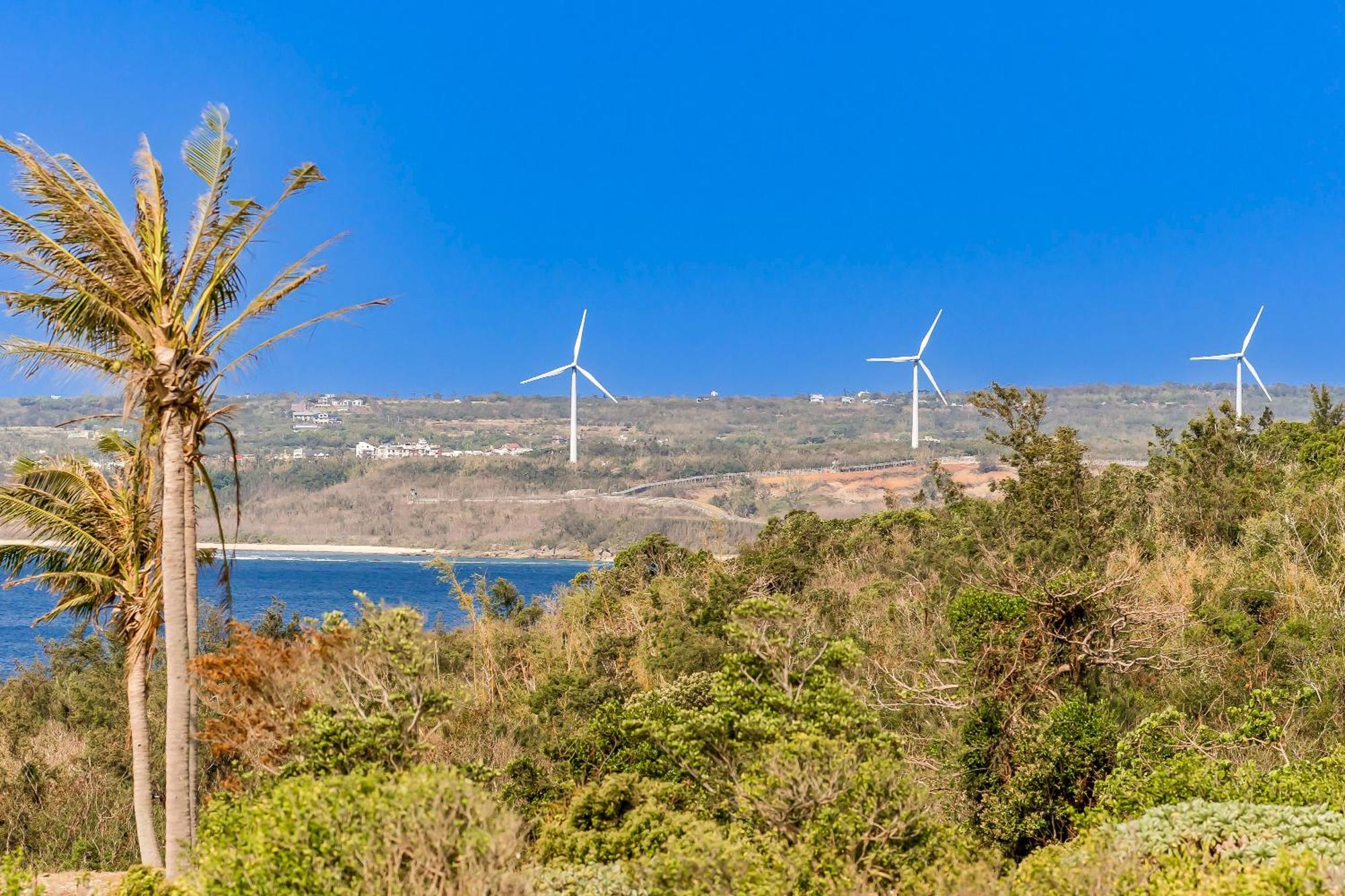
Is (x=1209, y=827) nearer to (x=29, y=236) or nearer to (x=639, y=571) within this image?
(x=29, y=236)

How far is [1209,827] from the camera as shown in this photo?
428 inches

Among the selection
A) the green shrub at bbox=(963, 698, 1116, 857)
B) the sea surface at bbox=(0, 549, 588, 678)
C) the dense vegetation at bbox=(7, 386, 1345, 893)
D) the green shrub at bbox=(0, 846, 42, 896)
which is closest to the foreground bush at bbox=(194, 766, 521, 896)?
the dense vegetation at bbox=(7, 386, 1345, 893)

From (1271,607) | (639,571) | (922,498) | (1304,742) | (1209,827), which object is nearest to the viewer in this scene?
(1209,827)

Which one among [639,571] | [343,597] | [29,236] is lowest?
[343,597]

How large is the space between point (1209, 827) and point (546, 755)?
15525 mm

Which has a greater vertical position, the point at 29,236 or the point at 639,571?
the point at 29,236

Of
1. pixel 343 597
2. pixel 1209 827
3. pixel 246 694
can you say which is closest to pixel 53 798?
pixel 246 694

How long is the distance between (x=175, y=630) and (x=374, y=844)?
5.54 metres

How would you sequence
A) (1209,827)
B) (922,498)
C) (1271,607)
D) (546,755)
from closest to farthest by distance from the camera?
(1209,827) → (546,755) → (1271,607) → (922,498)

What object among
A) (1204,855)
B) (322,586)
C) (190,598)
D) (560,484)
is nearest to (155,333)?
(190,598)

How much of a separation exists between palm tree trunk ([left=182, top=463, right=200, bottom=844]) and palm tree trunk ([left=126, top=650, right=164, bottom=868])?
201cm

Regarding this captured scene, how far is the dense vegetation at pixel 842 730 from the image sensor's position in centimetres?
984

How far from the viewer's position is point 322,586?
113m

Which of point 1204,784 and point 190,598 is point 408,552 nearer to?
point 190,598
